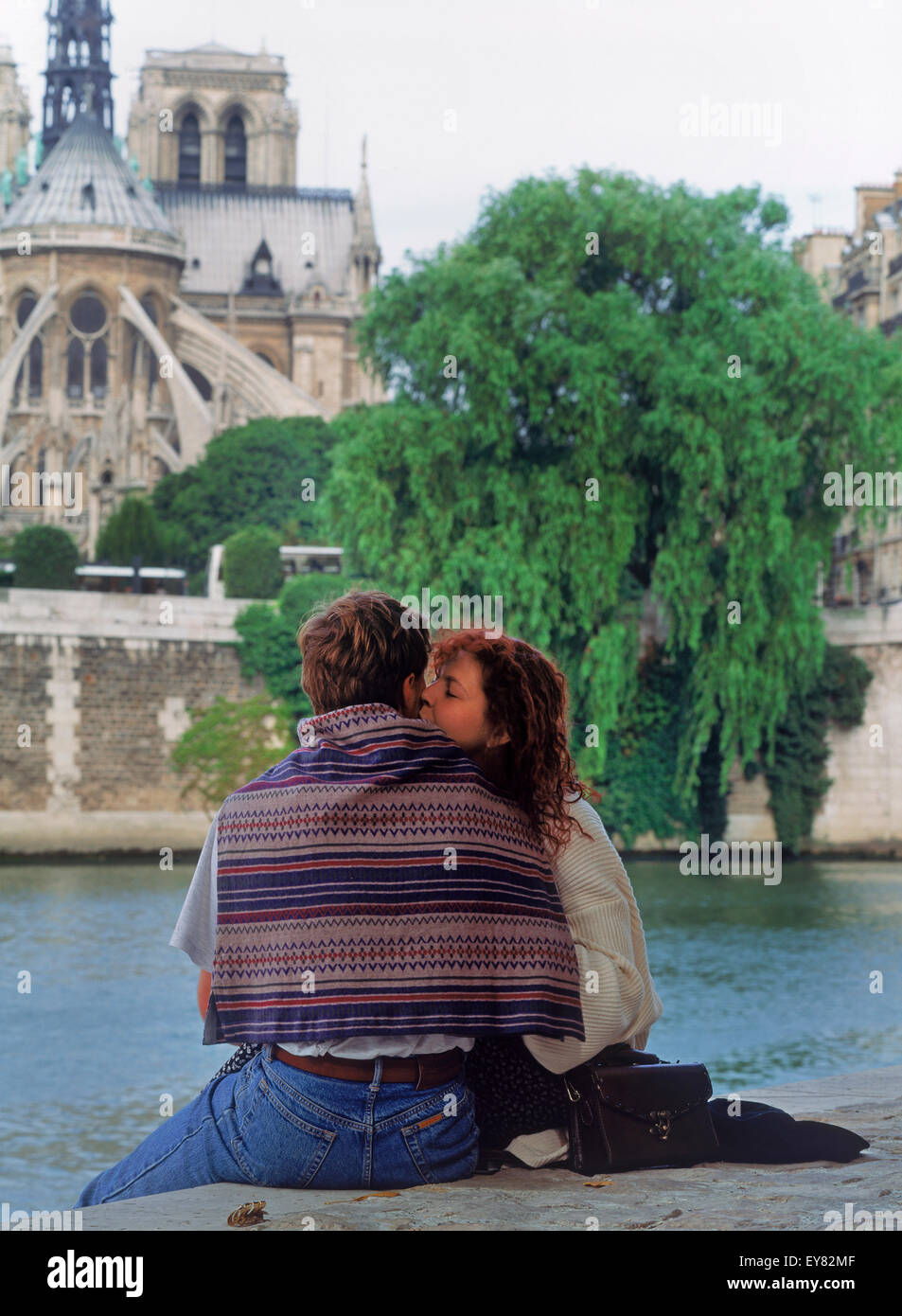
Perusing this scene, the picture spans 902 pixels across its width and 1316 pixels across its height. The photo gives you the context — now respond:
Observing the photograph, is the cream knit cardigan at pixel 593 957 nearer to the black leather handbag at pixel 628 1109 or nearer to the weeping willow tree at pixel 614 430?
the black leather handbag at pixel 628 1109

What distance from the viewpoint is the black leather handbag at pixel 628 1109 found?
3.78 metres

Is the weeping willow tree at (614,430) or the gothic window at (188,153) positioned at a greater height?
the gothic window at (188,153)

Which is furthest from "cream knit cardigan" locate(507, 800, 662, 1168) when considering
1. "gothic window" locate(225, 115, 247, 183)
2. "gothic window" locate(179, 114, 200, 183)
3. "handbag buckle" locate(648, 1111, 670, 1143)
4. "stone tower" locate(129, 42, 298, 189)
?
"gothic window" locate(179, 114, 200, 183)

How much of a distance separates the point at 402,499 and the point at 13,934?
8.05 meters

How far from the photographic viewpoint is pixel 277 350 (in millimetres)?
62719

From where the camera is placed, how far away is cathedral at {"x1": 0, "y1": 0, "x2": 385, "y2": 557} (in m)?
50.1

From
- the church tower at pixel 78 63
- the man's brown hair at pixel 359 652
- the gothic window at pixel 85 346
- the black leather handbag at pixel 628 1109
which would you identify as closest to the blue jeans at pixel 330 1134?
the black leather handbag at pixel 628 1109

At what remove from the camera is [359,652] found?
12.1 ft

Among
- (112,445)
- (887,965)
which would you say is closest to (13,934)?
(887,965)

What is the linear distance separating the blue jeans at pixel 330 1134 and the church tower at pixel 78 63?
58961mm

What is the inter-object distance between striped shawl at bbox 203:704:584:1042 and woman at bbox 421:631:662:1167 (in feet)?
0.31

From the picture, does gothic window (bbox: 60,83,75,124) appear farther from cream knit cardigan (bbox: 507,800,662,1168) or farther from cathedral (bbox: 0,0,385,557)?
cream knit cardigan (bbox: 507,800,662,1168)

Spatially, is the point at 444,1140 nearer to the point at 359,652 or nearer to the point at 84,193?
the point at 359,652
